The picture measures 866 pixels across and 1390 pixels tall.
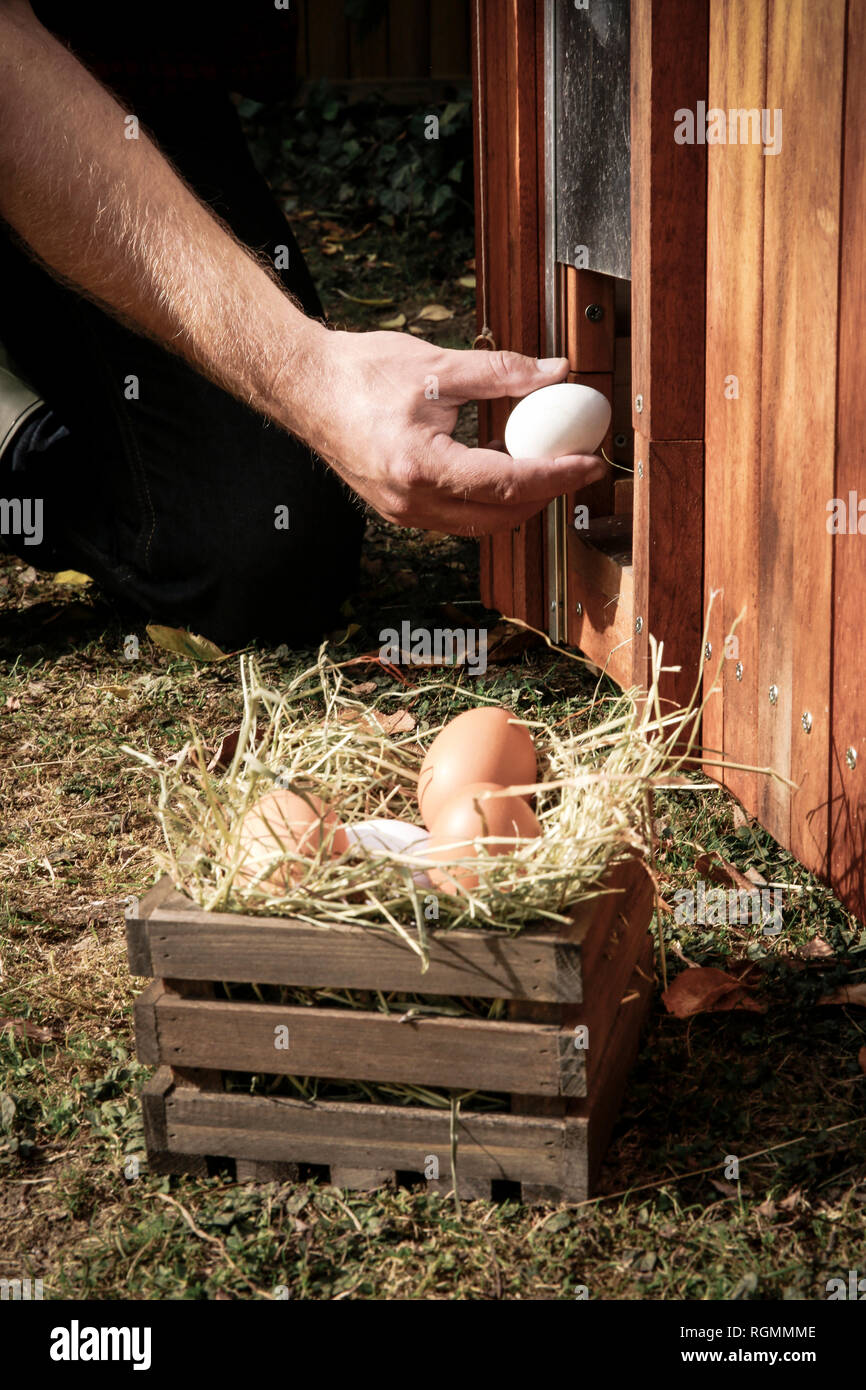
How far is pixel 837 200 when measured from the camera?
1832mm

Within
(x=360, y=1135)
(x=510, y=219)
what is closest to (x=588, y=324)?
(x=510, y=219)

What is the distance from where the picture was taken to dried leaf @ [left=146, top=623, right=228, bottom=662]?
3.20m

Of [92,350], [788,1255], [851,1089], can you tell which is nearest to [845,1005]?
[851,1089]

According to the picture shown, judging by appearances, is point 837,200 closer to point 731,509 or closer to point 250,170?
point 731,509

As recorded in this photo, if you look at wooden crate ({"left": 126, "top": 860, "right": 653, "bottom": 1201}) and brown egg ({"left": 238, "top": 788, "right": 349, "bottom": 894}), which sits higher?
brown egg ({"left": 238, "top": 788, "right": 349, "bottom": 894})

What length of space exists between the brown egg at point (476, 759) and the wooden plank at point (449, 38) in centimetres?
669

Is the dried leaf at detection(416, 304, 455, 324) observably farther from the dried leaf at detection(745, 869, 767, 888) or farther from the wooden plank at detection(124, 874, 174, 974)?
the wooden plank at detection(124, 874, 174, 974)

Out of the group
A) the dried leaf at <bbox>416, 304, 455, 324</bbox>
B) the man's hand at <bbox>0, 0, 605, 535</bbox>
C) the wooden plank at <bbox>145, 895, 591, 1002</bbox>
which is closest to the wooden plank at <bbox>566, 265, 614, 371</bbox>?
the man's hand at <bbox>0, 0, 605, 535</bbox>

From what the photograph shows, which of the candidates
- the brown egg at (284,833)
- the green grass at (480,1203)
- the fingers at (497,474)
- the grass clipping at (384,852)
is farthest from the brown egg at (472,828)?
the fingers at (497,474)

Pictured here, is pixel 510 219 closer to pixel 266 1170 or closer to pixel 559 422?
pixel 559 422

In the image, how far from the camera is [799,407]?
6.53 feet

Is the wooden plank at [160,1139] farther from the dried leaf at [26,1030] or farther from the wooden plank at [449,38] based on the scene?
the wooden plank at [449,38]

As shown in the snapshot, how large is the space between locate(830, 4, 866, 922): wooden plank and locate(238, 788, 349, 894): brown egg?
73 cm
